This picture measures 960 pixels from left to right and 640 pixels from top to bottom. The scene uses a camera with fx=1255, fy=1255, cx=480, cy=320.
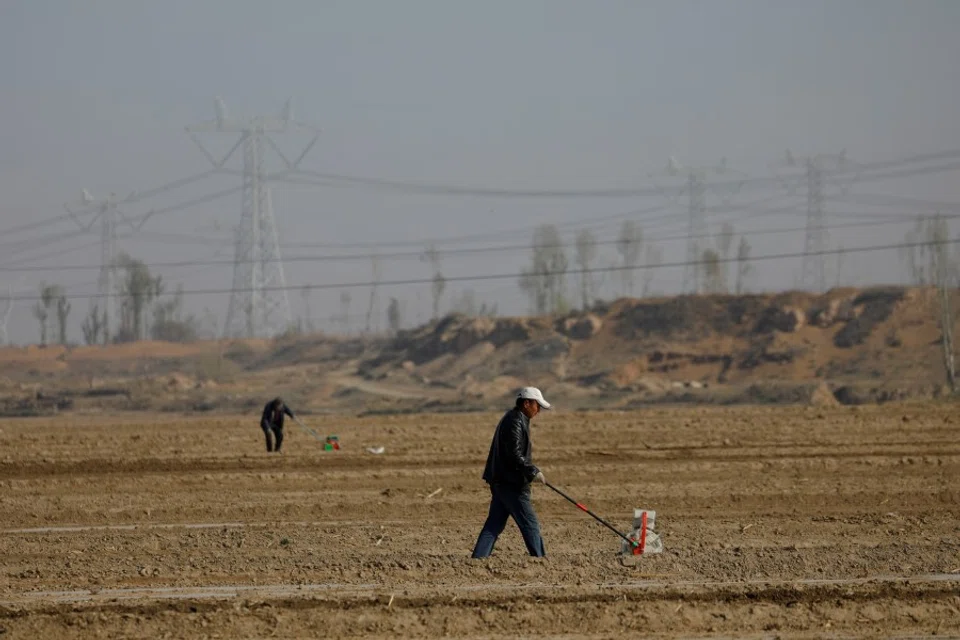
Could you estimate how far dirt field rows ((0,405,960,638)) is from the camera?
30.9 ft

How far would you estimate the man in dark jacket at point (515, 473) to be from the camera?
11109 millimetres

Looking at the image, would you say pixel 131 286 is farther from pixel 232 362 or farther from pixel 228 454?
pixel 228 454

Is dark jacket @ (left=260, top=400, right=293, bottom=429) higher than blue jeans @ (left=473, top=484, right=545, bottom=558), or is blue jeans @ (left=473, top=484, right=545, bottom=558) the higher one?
dark jacket @ (left=260, top=400, right=293, bottom=429)

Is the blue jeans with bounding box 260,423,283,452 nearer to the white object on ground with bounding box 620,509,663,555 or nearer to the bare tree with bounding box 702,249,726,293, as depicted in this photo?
the white object on ground with bounding box 620,509,663,555

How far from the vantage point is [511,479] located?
11258mm

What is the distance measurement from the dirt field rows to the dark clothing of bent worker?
0.28m

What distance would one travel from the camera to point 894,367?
183 feet

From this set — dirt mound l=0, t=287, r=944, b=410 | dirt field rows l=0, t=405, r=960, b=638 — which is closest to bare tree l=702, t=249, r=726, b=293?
dirt mound l=0, t=287, r=944, b=410

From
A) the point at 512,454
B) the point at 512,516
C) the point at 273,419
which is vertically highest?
the point at 512,454

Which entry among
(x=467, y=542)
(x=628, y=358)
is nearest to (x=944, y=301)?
(x=628, y=358)

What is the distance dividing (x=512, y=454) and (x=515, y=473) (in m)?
0.21

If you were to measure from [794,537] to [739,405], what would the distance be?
34625 millimetres

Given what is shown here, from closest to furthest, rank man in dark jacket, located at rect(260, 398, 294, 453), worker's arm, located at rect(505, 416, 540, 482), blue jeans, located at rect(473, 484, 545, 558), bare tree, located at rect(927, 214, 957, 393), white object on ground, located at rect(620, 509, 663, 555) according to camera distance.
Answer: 1. worker's arm, located at rect(505, 416, 540, 482)
2. blue jeans, located at rect(473, 484, 545, 558)
3. white object on ground, located at rect(620, 509, 663, 555)
4. man in dark jacket, located at rect(260, 398, 294, 453)
5. bare tree, located at rect(927, 214, 957, 393)

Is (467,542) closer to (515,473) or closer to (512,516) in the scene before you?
(512,516)
